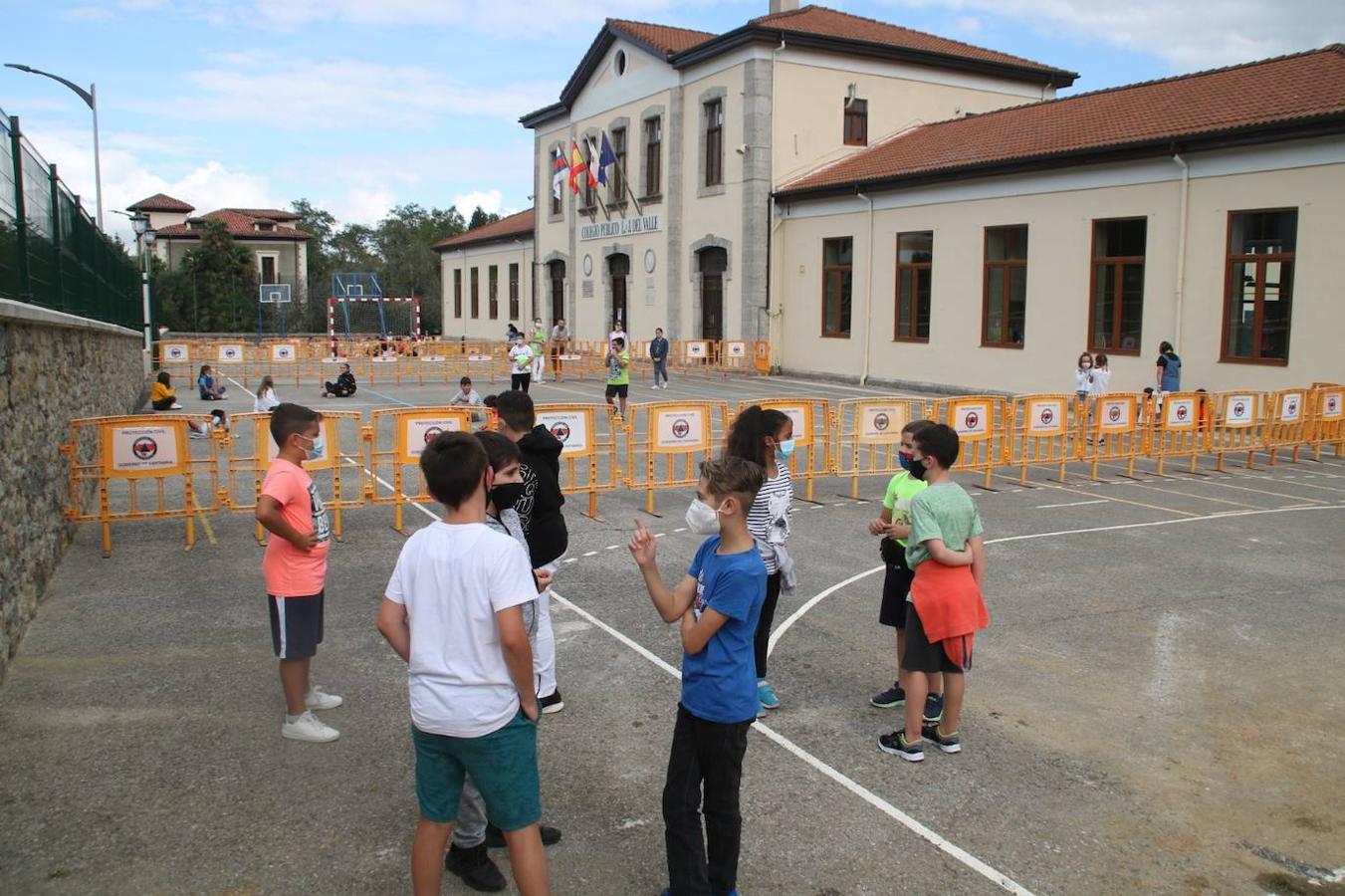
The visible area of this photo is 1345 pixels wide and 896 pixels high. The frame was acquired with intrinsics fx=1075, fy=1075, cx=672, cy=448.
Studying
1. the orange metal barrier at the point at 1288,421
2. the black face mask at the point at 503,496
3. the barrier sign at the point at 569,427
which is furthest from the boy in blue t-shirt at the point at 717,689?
the orange metal barrier at the point at 1288,421

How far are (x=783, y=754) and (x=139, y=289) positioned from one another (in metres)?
29.7

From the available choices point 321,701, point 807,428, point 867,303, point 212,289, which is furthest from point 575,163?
point 321,701

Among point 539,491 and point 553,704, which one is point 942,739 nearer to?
point 553,704

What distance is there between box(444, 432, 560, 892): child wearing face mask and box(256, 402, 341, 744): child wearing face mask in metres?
1.04

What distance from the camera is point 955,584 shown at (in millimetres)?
5293

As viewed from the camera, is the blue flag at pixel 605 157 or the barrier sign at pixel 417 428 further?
the blue flag at pixel 605 157

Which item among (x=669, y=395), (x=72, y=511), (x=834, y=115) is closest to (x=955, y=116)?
(x=834, y=115)

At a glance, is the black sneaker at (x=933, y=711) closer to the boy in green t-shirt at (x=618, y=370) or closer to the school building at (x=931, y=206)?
the boy in green t-shirt at (x=618, y=370)

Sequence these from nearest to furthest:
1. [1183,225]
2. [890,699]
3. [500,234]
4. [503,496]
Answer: [503,496] → [890,699] → [1183,225] → [500,234]

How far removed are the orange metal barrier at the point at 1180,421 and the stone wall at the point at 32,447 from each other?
13.6m

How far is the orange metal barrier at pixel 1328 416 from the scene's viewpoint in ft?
55.8

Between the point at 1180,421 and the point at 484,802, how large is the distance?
1405 cm

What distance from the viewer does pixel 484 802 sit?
427cm

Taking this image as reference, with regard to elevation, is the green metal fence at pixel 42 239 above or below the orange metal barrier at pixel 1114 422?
above
